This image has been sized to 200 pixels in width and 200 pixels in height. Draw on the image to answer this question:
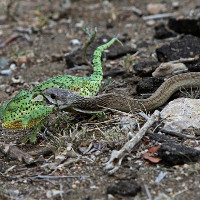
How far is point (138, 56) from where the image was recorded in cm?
639

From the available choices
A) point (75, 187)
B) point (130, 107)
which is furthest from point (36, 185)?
point (130, 107)

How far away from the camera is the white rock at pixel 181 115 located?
420 cm

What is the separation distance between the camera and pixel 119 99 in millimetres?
4586

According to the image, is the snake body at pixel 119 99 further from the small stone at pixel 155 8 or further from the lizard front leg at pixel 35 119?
the small stone at pixel 155 8

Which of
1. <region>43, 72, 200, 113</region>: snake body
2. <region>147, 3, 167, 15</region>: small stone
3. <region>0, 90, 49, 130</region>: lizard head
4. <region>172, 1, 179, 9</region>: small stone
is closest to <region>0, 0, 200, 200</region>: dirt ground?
<region>43, 72, 200, 113</region>: snake body

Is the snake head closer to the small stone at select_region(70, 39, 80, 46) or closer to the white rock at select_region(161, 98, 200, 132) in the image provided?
the white rock at select_region(161, 98, 200, 132)

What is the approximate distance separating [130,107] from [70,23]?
4.21 m

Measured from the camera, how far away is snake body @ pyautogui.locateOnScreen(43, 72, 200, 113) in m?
4.33

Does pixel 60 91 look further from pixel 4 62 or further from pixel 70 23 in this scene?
pixel 70 23

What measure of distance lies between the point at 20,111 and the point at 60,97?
1.46 feet

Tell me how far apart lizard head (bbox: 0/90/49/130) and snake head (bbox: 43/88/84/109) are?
→ 0.30 feet

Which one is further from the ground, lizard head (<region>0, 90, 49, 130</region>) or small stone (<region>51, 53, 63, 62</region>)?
lizard head (<region>0, 90, 49, 130</region>)

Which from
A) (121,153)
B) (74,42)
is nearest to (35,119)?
(121,153)

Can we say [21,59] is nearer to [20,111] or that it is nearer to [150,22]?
[150,22]
